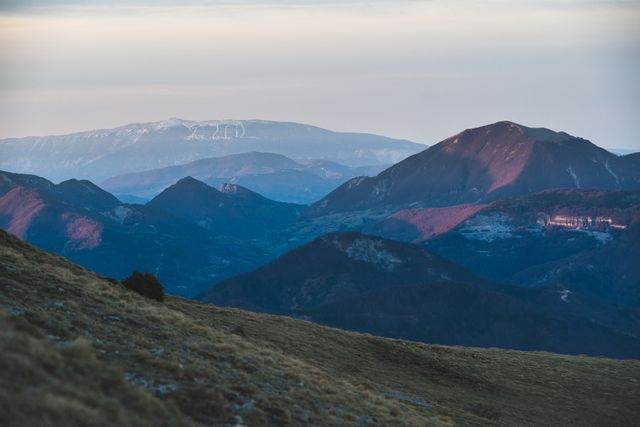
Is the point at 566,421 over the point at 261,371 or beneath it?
beneath

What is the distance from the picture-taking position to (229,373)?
35375mm

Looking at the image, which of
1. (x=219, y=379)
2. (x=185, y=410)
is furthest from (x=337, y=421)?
(x=185, y=410)

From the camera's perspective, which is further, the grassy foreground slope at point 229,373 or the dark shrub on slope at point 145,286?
the dark shrub on slope at point 145,286

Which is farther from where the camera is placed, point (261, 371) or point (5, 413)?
point (261, 371)

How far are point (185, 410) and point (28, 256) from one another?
27.1m

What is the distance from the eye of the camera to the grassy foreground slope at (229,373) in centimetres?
2536

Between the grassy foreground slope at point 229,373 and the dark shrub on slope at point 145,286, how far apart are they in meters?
2.93

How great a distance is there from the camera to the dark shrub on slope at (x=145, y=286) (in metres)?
56.8

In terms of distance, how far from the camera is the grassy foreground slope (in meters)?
25.4

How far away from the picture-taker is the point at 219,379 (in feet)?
110

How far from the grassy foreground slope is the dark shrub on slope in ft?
9.60

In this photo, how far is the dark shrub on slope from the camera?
186ft

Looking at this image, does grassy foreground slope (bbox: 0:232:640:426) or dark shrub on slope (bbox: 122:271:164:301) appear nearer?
grassy foreground slope (bbox: 0:232:640:426)

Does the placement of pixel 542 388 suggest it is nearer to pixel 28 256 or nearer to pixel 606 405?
pixel 606 405
